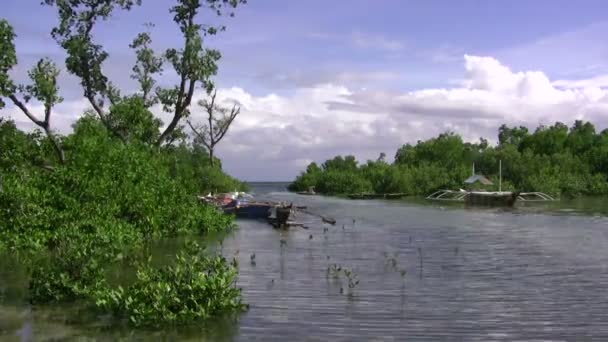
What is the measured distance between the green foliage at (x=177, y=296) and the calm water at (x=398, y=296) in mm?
400

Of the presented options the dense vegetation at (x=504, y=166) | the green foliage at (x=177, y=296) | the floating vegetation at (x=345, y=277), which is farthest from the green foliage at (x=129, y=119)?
the dense vegetation at (x=504, y=166)

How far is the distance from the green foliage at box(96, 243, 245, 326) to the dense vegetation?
267 ft

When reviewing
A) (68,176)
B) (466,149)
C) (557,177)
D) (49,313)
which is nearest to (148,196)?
(68,176)

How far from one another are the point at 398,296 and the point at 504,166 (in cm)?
9324

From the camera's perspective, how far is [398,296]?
15875mm

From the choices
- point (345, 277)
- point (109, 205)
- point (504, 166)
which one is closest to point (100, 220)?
point (109, 205)

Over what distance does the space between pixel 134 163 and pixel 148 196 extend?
151 centimetres

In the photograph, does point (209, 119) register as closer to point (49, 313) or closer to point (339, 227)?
point (339, 227)

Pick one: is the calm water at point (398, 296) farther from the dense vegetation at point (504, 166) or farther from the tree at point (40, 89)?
the dense vegetation at point (504, 166)

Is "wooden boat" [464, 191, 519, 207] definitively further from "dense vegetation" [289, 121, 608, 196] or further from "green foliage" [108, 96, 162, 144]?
"green foliage" [108, 96, 162, 144]

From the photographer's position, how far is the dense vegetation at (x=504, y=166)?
318 feet

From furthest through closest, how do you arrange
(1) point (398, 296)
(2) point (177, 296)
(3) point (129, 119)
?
(3) point (129, 119)
(1) point (398, 296)
(2) point (177, 296)

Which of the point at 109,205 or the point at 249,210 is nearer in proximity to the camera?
the point at 109,205

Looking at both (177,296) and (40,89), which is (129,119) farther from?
(177,296)
